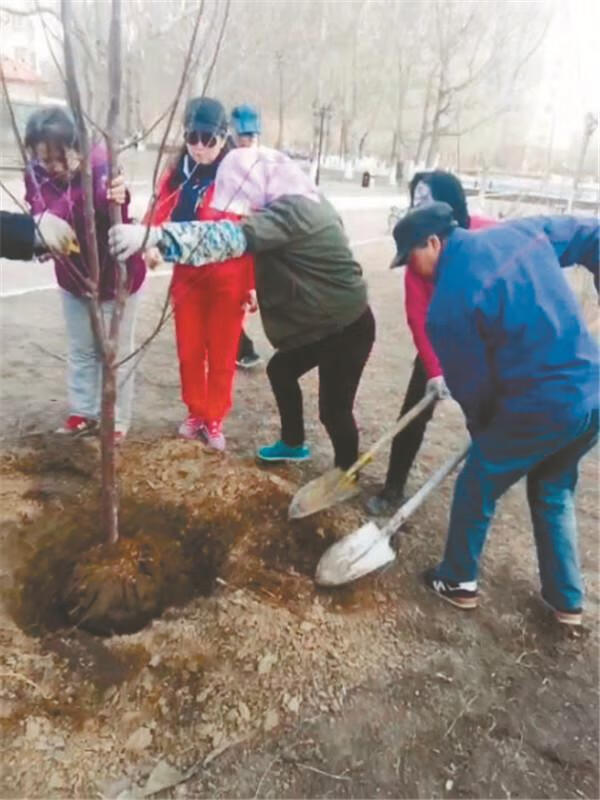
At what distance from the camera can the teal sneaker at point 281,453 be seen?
3.33m

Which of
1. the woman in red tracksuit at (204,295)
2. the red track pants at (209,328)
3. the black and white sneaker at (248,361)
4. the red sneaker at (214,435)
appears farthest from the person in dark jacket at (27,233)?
the black and white sneaker at (248,361)

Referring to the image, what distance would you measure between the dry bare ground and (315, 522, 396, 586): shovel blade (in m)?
0.09

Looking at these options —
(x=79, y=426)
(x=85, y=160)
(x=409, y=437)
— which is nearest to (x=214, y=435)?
(x=79, y=426)

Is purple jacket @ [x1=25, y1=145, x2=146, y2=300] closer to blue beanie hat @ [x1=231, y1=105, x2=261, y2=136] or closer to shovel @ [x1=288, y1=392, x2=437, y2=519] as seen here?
blue beanie hat @ [x1=231, y1=105, x2=261, y2=136]

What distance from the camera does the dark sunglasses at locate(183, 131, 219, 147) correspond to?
2703 mm

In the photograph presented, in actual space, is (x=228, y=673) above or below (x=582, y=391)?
below

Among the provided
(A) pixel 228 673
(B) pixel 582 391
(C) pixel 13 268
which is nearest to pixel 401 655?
(A) pixel 228 673

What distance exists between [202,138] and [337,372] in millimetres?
1132

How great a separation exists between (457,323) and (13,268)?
21.0 feet

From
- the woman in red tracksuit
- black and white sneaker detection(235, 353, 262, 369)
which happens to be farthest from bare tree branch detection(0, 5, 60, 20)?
black and white sneaker detection(235, 353, 262, 369)

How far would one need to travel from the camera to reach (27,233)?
2324 millimetres

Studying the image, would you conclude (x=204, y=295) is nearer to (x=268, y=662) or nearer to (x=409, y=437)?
(x=409, y=437)

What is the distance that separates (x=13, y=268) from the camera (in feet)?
23.4

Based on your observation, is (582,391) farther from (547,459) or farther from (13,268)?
(13,268)
